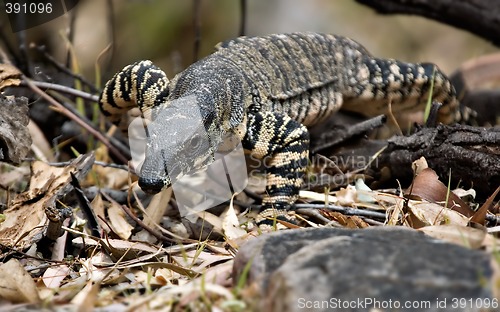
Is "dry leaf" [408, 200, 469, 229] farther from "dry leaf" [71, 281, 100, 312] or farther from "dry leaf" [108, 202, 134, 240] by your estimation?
"dry leaf" [71, 281, 100, 312]

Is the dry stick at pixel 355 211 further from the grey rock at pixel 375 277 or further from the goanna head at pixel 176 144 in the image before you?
the grey rock at pixel 375 277

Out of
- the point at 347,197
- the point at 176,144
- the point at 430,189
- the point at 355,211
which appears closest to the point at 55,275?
the point at 176,144

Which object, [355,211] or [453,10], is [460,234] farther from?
[453,10]

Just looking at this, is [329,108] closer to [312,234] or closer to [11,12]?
[312,234]


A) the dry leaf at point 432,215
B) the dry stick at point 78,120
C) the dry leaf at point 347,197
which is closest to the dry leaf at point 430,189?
the dry leaf at point 432,215

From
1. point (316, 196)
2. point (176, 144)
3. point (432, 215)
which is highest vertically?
point (176, 144)

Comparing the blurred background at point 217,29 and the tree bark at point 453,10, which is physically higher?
the tree bark at point 453,10

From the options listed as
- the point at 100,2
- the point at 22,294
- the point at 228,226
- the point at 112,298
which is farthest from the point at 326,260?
the point at 100,2
